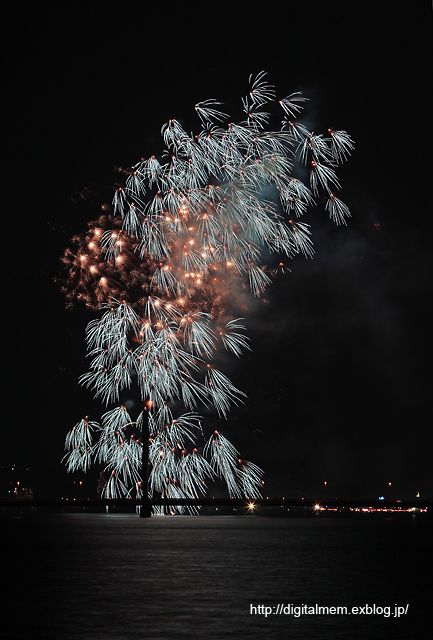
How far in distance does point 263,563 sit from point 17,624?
73.4 feet

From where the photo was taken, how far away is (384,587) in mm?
25609

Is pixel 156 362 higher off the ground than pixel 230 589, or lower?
higher

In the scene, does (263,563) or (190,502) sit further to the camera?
(190,502)

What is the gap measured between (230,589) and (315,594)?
2.70 meters

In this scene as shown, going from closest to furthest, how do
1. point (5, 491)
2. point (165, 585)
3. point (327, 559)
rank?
point (165, 585)
point (327, 559)
point (5, 491)

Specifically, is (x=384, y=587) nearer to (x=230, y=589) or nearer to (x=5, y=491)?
(x=230, y=589)

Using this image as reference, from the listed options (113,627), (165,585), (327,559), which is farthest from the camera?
(327,559)

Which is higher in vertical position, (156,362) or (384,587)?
(156,362)

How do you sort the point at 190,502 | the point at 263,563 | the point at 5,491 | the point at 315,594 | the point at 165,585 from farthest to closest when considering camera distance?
the point at 5,491, the point at 190,502, the point at 263,563, the point at 165,585, the point at 315,594

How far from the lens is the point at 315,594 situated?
23000 millimetres

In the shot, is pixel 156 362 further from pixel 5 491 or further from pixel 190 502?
pixel 5 491

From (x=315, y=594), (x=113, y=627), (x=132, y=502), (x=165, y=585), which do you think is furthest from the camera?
(x=132, y=502)

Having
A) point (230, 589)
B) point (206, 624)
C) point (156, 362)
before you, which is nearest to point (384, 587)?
point (230, 589)

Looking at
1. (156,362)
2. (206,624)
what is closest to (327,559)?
(156,362)
